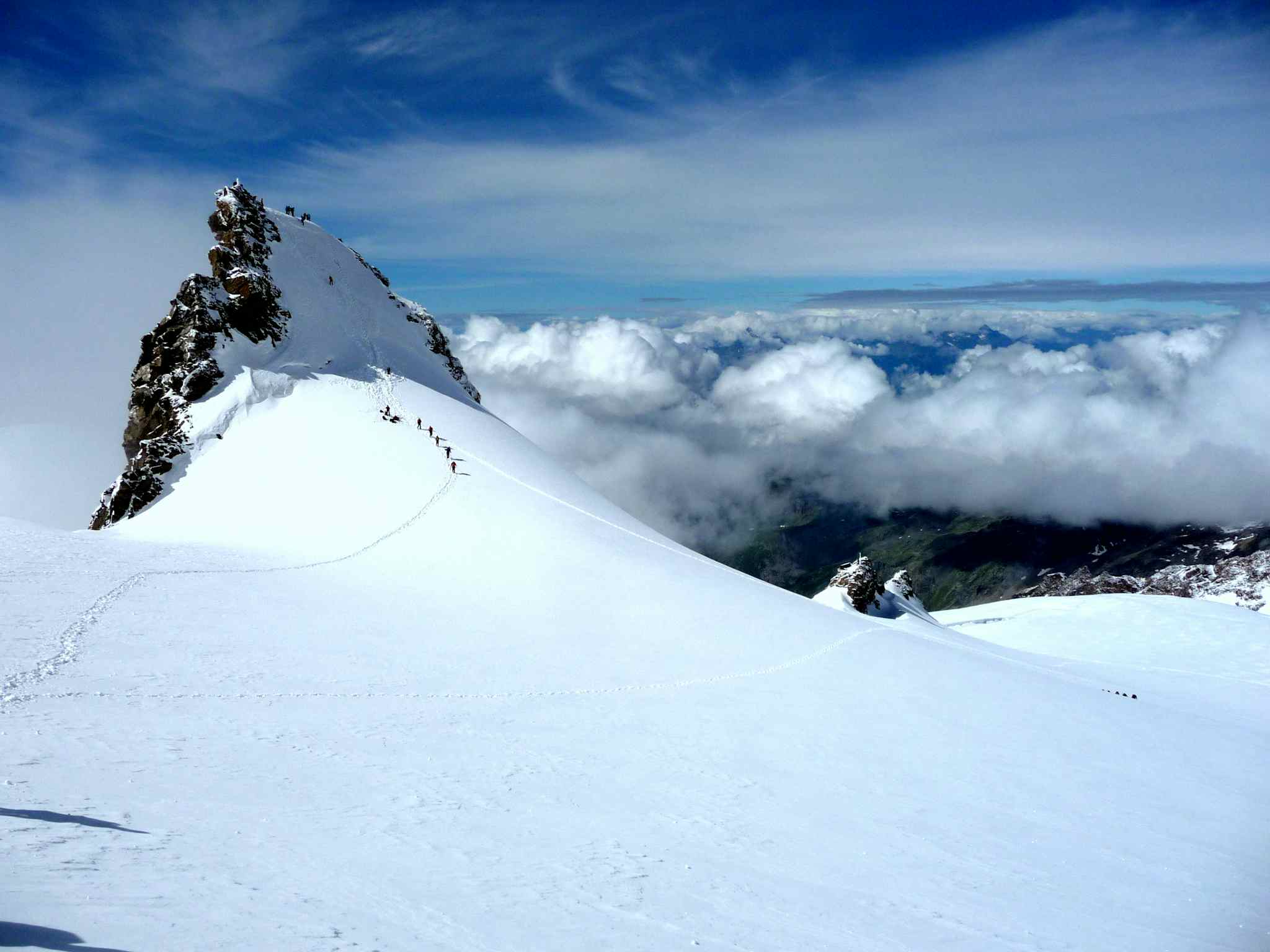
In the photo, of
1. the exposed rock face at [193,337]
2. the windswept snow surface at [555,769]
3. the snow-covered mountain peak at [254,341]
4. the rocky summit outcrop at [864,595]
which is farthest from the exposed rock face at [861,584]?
the exposed rock face at [193,337]

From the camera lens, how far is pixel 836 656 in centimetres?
3117

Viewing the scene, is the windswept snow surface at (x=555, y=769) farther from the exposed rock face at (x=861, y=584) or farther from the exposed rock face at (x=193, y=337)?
the exposed rock face at (x=861, y=584)

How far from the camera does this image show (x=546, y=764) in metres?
17.0

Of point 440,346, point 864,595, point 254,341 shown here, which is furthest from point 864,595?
point 254,341

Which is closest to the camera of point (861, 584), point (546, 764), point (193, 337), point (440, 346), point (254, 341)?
point (546, 764)

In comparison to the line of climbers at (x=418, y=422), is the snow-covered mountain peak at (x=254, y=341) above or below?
above

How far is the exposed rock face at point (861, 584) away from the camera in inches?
2869

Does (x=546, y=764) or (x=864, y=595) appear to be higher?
(x=546, y=764)

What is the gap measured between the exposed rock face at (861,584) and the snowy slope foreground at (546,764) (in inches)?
Answer: 1262

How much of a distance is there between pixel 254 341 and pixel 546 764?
58.1 m

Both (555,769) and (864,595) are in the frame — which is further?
(864,595)

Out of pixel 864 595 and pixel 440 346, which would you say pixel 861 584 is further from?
pixel 440 346

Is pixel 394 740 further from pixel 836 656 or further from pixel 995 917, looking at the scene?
pixel 836 656

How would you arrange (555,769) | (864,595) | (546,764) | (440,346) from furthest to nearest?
1. (440,346)
2. (864,595)
3. (546,764)
4. (555,769)
